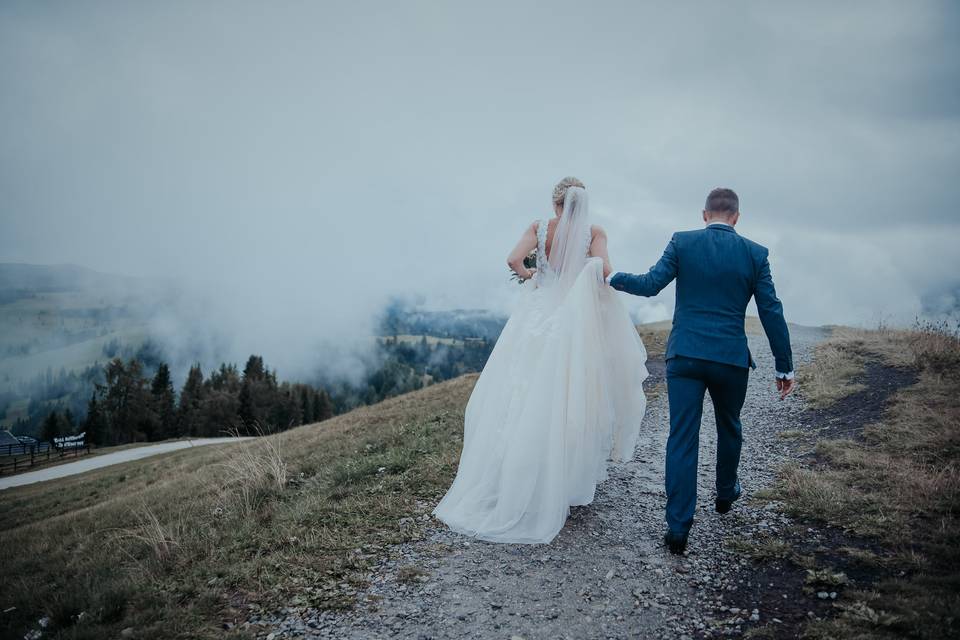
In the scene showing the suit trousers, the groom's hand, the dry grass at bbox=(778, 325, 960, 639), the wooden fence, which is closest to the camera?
the dry grass at bbox=(778, 325, 960, 639)

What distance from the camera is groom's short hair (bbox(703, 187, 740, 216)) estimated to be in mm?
5234

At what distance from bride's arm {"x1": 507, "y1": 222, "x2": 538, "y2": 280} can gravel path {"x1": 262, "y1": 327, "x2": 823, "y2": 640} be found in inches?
130

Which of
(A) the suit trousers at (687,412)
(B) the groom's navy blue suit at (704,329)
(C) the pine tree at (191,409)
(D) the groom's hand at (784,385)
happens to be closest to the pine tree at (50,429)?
(C) the pine tree at (191,409)

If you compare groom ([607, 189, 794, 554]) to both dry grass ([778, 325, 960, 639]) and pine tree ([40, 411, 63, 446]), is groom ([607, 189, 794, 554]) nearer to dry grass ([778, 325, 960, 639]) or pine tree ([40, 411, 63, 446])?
dry grass ([778, 325, 960, 639])

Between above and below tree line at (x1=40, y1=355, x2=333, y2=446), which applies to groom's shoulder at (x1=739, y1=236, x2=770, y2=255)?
above

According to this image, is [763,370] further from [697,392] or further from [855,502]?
[697,392]

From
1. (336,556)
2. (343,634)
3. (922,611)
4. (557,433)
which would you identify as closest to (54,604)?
(336,556)

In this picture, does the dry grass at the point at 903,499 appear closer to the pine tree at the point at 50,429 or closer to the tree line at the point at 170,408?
the tree line at the point at 170,408

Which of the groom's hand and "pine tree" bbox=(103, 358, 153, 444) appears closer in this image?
the groom's hand

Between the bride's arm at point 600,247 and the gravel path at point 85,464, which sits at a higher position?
the bride's arm at point 600,247

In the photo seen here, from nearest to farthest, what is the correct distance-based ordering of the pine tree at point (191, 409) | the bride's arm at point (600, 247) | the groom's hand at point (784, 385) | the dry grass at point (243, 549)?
1. the dry grass at point (243, 549)
2. the groom's hand at point (784, 385)
3. the bride's arm at point (600, 247)
4. the pine tree at point (191, 409)

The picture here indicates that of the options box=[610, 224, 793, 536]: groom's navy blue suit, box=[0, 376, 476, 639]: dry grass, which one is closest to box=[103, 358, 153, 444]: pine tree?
box=[0, 376, 476, 639]: dry grass

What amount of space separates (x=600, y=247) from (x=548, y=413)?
7.52 feet

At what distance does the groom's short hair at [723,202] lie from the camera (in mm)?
5234
